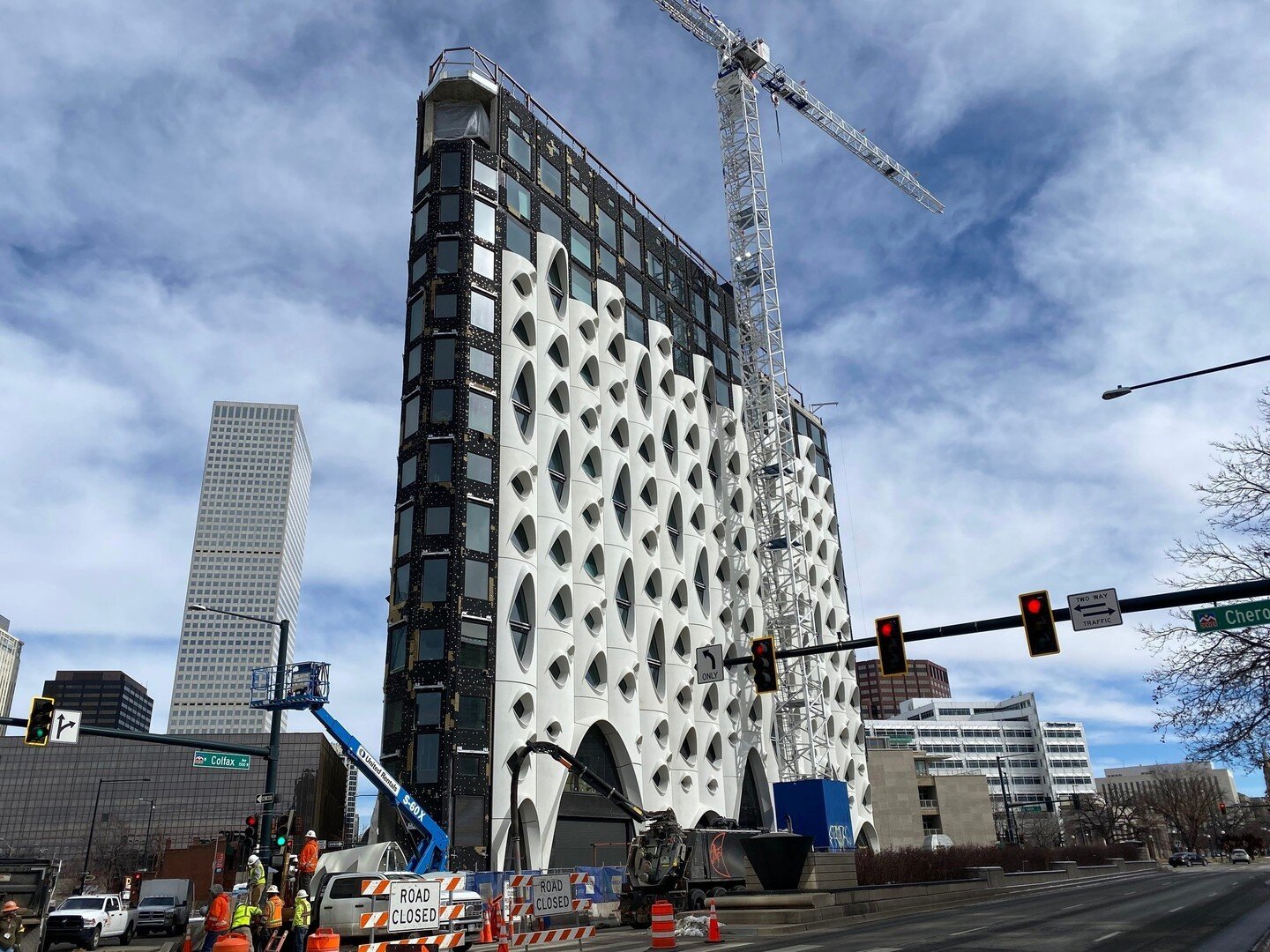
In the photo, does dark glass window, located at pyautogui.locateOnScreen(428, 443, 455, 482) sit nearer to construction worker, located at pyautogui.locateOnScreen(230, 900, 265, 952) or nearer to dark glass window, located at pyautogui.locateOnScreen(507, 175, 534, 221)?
dark glass window, located at pyautogui.locateOnScreen(507, 175, 534, 221)

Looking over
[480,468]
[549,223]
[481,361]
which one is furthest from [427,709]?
[549,223]

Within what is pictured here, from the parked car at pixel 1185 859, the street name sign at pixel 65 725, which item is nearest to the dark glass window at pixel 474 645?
the street name sign at pixel 65 725

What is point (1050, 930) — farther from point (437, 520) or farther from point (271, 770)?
point (437, 520)

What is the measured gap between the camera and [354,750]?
34531 mm

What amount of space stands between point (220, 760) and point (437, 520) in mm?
17238

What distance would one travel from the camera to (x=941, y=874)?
185ft

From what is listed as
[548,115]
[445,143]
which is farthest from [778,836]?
[548,115]

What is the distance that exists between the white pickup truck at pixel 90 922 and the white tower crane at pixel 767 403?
41545 millimetres

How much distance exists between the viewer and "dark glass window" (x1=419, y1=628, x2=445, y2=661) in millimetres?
44031

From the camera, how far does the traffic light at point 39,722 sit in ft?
85.4

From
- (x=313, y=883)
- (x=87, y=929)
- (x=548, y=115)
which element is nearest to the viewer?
(x=313, y=883)

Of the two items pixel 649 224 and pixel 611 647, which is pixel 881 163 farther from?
pixel 611 647

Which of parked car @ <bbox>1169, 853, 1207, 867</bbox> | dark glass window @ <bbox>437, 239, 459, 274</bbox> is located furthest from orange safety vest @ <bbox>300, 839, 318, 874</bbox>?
parked car @ <bbox>1169, 853, 1207, 867</bbox>

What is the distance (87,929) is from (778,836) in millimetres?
22695
